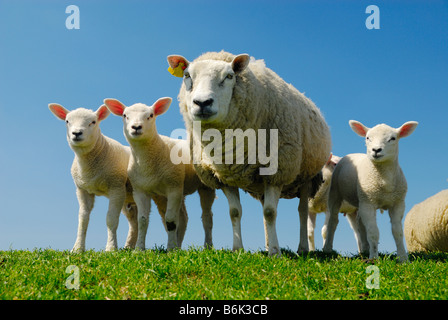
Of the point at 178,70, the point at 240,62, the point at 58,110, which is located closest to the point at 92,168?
the point at 58,110

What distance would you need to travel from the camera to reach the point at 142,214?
838 centimetres

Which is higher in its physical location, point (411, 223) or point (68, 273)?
point (411, 223)

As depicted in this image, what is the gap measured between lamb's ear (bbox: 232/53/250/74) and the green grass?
2.81 m

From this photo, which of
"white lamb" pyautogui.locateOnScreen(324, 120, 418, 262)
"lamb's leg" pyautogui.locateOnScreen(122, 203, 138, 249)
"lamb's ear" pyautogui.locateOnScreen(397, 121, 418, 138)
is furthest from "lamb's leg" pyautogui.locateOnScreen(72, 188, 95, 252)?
"lamb's ear" pyautogui.locateOnScreen(397, 121, 418, 138)

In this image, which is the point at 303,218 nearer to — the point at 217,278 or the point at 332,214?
the point at 332,214

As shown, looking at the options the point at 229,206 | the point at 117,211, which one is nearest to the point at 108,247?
the point at 117,211

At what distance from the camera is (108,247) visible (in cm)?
848

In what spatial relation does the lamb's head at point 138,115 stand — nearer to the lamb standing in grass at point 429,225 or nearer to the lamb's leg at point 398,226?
the lamb's leg at point 398,226

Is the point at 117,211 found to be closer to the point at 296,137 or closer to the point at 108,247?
the point at 108,247

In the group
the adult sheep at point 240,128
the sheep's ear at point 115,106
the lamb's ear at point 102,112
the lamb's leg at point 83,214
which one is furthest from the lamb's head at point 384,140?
the lamb's leg at point 83,214

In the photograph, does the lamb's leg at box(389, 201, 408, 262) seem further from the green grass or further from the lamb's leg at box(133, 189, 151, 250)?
the lamb's leg at box(133, 189, 151, 250)
